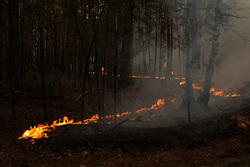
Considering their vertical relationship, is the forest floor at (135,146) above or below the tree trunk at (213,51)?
below

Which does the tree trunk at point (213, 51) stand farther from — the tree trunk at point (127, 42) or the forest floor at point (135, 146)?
the tree trunk at point (127, 42)

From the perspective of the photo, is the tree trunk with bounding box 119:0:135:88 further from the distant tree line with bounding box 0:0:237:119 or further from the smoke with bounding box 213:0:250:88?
the smoke with bounding box 213:0:250:88

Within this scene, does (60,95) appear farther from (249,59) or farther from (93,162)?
(249,59)

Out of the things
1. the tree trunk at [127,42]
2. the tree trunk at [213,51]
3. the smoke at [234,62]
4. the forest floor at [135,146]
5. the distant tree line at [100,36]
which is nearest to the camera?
the forest floor at [135,146]

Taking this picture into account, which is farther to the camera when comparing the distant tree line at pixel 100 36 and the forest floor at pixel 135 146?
the distant tree line at pixel 100 36

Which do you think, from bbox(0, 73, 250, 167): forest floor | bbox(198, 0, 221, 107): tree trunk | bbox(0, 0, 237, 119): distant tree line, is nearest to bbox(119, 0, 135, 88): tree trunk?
bbox(0, 0, 237, 119): distant tree line

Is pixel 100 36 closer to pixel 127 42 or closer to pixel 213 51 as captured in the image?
pixel 127 42

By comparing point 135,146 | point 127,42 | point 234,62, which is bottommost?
point 135,146

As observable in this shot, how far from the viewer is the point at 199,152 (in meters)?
5.24

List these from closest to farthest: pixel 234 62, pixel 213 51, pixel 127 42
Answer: pixel 213 51 < pixel 127 42 < pixel 234 62

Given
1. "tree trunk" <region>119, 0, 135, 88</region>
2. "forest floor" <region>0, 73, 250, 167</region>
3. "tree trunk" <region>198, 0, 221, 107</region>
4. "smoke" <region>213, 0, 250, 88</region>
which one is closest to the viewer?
"forest floor" <region>0, 73, 250, 167</region>

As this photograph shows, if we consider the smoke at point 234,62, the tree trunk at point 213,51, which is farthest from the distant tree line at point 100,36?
the smoke at point 234,62

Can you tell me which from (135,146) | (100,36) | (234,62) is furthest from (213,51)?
(234,62)

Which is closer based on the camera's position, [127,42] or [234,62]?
[127,42]
